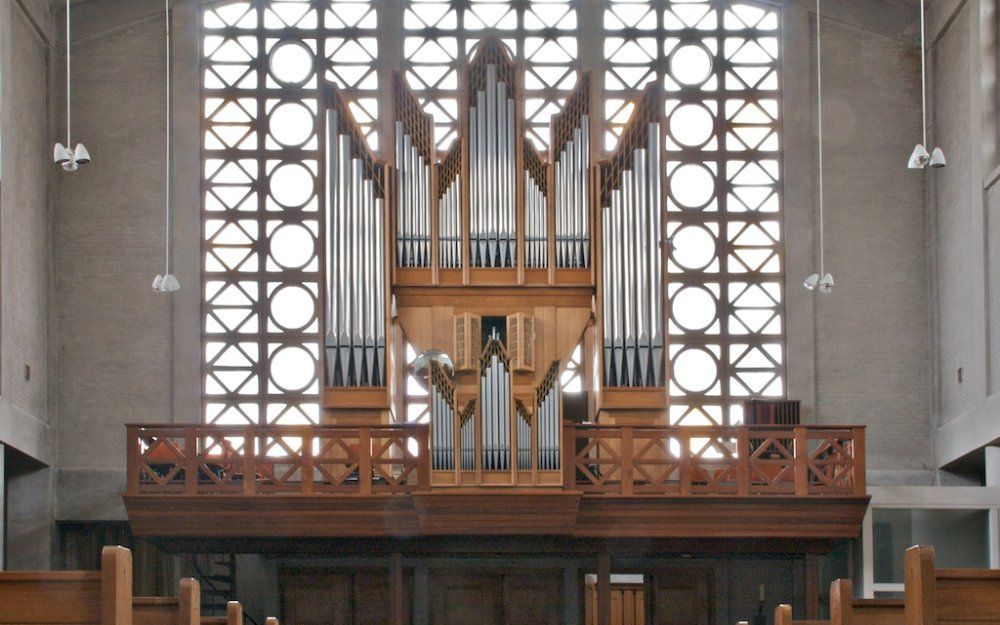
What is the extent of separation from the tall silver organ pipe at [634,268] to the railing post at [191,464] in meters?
5.28

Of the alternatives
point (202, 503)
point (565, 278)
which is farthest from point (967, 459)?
point (202, 503)

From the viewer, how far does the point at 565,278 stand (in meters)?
26.8

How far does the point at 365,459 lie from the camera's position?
24891 millimetres

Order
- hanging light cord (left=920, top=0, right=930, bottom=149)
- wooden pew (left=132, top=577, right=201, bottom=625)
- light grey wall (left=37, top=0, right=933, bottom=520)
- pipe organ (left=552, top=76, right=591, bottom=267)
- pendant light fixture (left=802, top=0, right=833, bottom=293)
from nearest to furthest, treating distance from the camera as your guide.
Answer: wooden pew (left=132, top=577, right=201, bottom=625) → pipe organ (left=552, top=76, right=591, bottom=267) → hanging light cord (left=920, top=0, right=930, bottom=149) → light grey wall (left=37, top=0, right=933, bottom=520) → pendant light fixture (left=802, top=0, right=833, bottom=293)

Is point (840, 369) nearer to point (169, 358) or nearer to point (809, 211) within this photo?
point (809, 211)

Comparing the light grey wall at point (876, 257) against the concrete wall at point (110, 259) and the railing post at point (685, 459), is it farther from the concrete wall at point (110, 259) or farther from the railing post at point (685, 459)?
the concrete wall at point (110, 259)

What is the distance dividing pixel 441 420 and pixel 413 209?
11.6 ft

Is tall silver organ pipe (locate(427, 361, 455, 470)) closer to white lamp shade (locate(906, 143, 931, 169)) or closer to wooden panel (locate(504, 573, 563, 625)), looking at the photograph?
wooden panel (locate(504, 573, 563, 625))

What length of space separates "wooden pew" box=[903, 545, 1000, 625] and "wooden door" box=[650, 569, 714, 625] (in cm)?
1290

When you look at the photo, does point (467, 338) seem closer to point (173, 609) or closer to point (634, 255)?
point (634, 255)

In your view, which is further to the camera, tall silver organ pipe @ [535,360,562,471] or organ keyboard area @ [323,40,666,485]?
organ keyboard area @ [323,40,666,485]

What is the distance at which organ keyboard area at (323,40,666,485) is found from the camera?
1035 inches

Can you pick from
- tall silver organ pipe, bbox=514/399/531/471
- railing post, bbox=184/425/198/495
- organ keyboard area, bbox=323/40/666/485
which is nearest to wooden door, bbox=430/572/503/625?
organ keyboard area, bbox=323/40/666/485

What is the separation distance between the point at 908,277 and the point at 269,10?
10.1 m
